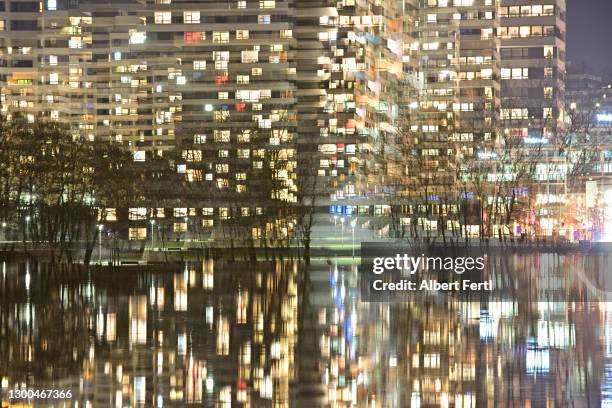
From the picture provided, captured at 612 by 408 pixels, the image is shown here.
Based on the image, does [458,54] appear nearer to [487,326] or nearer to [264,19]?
[264,19]

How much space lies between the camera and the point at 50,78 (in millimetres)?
→ 186375

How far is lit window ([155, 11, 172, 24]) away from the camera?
6654 inches

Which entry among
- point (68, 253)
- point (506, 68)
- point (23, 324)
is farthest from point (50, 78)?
point (23, 324)

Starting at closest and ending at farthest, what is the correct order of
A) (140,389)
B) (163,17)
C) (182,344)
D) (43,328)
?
(140,389), (182,344), (43,328), (163,17)

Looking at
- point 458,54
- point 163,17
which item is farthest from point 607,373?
point 163,17

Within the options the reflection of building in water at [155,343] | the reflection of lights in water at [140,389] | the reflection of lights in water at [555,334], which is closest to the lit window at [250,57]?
the reflection of building in water at [155,343]

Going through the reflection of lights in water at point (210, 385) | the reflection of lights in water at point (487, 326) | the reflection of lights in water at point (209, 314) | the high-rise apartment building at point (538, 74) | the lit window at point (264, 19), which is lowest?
the reflection of lights in water at point (209, 314)

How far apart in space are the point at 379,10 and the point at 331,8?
6.62 metres

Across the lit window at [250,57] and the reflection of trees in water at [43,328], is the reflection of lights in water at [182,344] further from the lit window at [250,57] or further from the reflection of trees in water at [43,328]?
the lit window at [250,57]

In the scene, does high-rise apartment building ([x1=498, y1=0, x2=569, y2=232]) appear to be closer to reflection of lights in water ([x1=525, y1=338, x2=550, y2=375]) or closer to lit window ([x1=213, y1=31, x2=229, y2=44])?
lit window ([x1=213, y1=31, x2=229, y2=44])

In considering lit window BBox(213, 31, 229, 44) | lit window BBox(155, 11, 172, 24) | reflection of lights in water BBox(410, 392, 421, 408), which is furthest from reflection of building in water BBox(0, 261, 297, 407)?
lit window BBox(155, 11, 172, 24)

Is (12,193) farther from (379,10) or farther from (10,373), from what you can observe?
(379,10)

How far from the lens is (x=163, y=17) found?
16988cm

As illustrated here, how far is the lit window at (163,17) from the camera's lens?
16900cm
